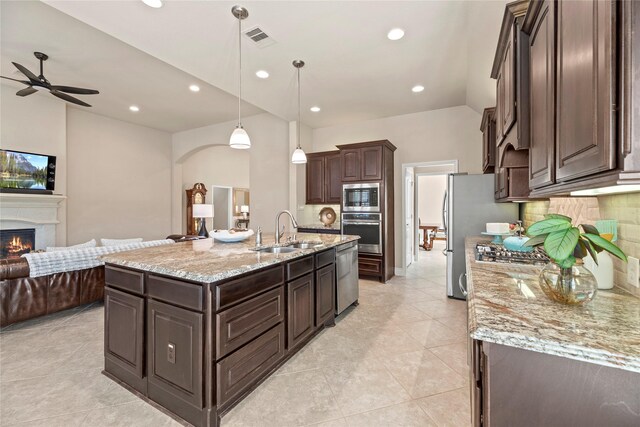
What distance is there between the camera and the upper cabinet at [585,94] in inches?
26.6

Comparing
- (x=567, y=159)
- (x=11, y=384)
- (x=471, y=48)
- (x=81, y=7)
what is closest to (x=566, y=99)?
(x=567, y=159)

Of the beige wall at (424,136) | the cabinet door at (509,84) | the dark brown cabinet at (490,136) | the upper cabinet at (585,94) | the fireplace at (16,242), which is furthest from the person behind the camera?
the beige wall at (424,136)

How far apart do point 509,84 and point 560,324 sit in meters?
1.40

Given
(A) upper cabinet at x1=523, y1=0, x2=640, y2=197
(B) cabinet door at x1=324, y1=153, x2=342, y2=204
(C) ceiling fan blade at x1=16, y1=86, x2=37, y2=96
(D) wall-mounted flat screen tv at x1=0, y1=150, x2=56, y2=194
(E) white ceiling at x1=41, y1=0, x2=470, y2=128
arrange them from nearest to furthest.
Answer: (A) upper cabinet at x1=523, y1=0, x2=640, y2=197 < (E) white ceiling at x1=41, y1=0, x2=470, y2=128 < (C) ceiling fan blade at x1=16, y1=86, x2=37, y2=96 < (D) wall-mounted flat screen tv at x1=0, y1=150, x2=56, y2=194 < (B) cabinet door at x1=324, y1=153, x2=342, y2=204

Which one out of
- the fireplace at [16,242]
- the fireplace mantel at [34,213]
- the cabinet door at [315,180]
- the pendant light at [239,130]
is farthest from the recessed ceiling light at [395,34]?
the fireplace at [16,242]

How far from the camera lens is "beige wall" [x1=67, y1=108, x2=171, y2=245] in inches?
218

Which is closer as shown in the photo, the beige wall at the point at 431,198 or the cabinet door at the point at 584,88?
the cabinet door at the point at 584,88


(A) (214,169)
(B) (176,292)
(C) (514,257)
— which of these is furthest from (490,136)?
(A) (214,169)

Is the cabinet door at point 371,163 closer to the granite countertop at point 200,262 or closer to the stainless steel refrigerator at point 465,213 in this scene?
the stainless steel refrigerator at point 465,213

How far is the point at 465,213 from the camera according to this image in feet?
12.2

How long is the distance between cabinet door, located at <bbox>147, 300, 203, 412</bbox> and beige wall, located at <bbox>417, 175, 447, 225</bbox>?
941 centimetres

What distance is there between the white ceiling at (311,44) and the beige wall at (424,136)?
56cm

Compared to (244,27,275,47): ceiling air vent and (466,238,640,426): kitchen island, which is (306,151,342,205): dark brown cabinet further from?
(466,238,640,426): kitchen island

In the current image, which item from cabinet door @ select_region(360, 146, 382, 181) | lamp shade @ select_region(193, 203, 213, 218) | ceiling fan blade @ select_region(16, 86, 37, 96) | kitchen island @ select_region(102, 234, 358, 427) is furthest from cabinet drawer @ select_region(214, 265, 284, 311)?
ceiling fan blade @ select_region(16, 86, 37, 96)
